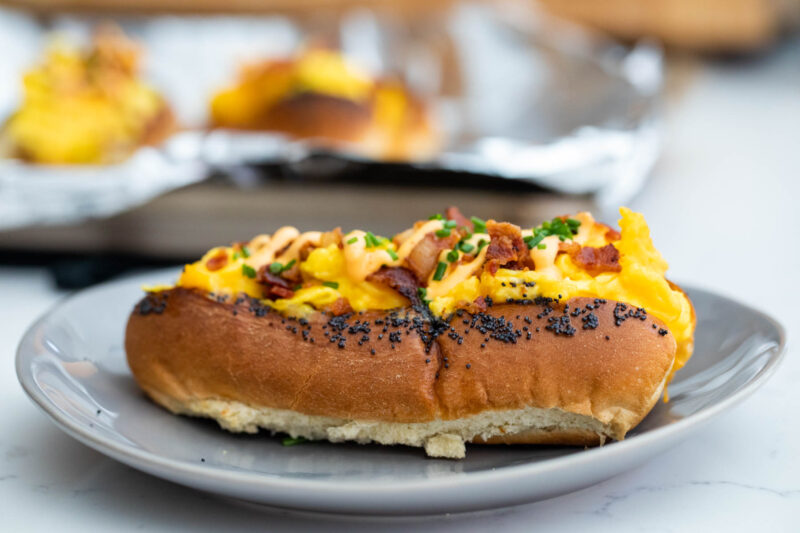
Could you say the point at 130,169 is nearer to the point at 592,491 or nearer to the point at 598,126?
the point at 598,126

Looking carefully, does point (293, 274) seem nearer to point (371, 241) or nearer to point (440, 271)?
point (371, 241)

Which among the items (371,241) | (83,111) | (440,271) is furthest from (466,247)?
(83,111)

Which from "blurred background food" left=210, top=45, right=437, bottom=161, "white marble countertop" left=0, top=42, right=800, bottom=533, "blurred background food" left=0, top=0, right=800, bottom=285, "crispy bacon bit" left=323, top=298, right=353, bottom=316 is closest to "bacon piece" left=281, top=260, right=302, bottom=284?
"crispy bacon bit" left=323, top=298, right=353, bottom=316

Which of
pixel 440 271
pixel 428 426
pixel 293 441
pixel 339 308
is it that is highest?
pixel 440 271

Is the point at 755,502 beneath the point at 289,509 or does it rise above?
above

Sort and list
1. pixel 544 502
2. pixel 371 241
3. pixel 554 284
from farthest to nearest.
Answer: pixel 371 241
pixel 554 284
pixel 544 502

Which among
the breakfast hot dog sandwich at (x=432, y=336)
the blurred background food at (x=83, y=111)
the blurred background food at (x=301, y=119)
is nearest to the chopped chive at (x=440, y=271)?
the breakfast hot dog sandwich at (x=432, y=336)

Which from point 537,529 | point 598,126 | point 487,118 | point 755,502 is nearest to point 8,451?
point 537,529
